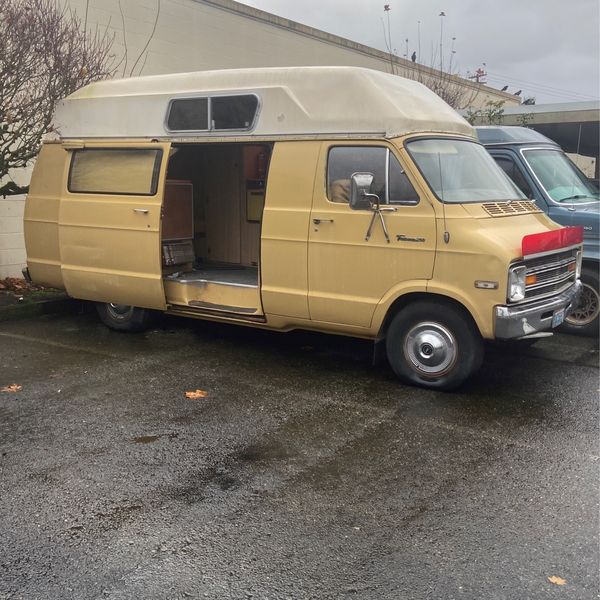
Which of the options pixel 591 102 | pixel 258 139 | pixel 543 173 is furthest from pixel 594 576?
pixel 591 102

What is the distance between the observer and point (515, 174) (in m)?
8.09

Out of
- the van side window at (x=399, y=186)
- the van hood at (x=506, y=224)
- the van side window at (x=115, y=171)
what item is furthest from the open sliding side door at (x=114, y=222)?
the van hood at (x=506, y=224)

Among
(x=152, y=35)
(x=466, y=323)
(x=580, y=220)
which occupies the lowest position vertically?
(x=466, y=323)

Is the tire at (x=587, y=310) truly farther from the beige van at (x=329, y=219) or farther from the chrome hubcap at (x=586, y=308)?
the beige van at (x=329, y=219)

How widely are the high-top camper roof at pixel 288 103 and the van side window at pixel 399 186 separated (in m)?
0.29

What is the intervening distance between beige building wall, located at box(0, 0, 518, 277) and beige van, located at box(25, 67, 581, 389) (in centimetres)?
289

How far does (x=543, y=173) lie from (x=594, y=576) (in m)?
5.94

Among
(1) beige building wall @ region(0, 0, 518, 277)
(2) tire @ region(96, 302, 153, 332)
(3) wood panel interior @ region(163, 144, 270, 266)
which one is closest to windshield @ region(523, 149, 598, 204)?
(3) wood panel interior @ region(163, 144, 270, 266)

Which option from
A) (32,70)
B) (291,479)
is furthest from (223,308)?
(32,70)

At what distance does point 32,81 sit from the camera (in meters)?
8.55

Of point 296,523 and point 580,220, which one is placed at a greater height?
point 580,220

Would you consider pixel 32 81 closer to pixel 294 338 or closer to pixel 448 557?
pixel 294 338

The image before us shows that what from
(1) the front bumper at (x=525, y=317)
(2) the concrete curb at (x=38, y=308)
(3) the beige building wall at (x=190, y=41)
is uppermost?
(3) the beige building wall at (x=190, y=41)

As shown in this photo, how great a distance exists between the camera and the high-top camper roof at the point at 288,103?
581 cm
